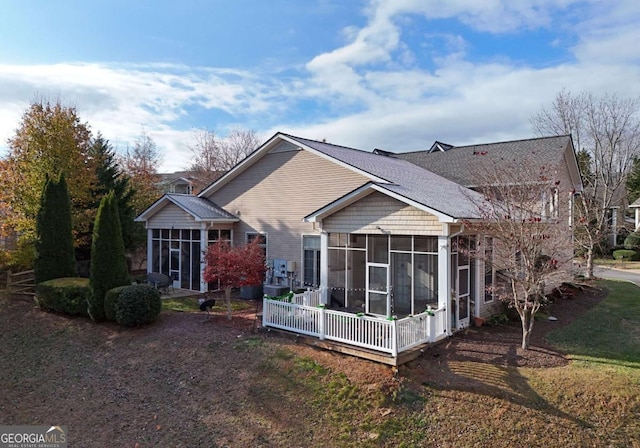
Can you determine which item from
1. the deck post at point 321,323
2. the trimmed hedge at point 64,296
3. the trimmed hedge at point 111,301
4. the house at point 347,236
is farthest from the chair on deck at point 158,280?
the deck post at point 321,323

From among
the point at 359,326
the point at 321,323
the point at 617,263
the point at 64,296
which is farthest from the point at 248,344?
the point at 617,263

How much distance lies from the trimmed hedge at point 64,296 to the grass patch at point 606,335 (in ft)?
48.9

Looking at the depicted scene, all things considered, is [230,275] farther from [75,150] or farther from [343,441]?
[75,150]

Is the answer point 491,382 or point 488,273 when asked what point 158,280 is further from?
point 491,382

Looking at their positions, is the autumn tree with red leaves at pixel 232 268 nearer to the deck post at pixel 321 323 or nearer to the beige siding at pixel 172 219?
the deck post at pixel 321 323

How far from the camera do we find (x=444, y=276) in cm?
1149

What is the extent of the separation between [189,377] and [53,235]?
32.7 feet

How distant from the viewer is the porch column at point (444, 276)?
11.4 m

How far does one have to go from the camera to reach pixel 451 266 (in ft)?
39.8

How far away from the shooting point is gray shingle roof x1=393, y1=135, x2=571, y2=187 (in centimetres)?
1997

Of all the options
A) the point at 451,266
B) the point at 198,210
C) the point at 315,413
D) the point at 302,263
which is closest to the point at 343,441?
the point at 315,413

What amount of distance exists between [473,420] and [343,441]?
8.15 ft

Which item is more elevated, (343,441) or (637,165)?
(637,165)

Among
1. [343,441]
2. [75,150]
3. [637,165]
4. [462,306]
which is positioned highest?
[637,165]
